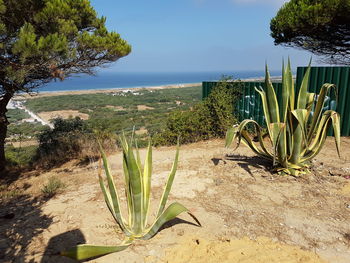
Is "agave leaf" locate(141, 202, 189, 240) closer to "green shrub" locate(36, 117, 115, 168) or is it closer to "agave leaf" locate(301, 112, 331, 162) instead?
"agave leaf" locate(301, 112, 331, 162)

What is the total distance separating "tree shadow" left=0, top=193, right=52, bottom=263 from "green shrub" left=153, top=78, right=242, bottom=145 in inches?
176

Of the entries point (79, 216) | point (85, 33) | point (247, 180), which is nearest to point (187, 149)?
point (247, 180)

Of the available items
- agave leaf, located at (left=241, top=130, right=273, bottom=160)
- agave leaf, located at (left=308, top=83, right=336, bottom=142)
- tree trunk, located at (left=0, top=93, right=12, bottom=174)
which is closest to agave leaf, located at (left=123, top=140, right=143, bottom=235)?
agave leaf, located at (left=241, top=130, right=273, bottom=160)

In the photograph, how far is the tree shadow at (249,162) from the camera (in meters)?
4.61

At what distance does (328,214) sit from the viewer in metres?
3.08

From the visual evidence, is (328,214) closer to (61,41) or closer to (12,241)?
(12,241)

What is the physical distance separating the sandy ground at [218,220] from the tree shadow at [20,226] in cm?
1

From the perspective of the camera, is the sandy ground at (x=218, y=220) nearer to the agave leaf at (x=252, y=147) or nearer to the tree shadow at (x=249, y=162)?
the tree shadow at (x=249, y=162)

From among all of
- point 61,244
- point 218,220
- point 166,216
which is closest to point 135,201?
point 166,216

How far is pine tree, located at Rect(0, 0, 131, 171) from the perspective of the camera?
4762mm

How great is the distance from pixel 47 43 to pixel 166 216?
3804 mm

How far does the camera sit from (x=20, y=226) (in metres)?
3.09

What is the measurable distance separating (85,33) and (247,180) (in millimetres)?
4599

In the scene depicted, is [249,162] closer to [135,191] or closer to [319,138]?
[319,138]
